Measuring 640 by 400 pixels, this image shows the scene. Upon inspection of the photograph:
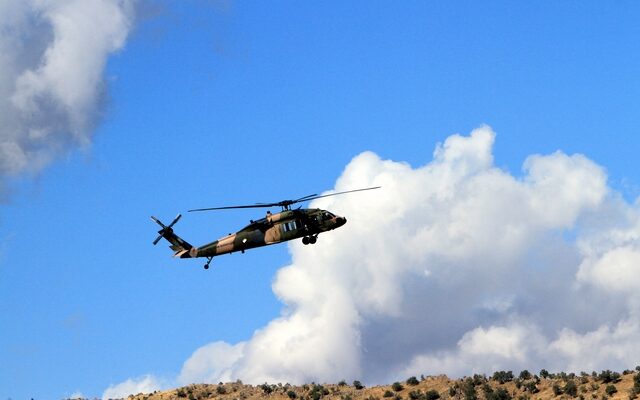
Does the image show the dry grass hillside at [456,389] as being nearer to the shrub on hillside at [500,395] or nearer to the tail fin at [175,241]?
the shrub on hillside at [500,395]

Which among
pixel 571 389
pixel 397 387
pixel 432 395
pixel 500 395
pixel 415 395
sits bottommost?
pixel 571 389

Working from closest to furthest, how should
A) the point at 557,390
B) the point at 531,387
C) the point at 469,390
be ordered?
the point at 557,390 → the point at 531,387 → the point at 469,390

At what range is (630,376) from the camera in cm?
9450

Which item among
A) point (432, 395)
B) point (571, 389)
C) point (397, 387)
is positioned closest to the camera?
point (571, 389)

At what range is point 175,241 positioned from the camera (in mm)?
94375

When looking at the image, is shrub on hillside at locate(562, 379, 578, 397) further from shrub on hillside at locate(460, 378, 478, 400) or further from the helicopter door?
the helicopter door

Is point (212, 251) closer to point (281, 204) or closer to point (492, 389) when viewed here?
point (281, 204)

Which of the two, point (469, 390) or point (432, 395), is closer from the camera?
point (469, 390)

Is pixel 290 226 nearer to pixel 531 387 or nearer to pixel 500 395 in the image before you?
pixel 500 395

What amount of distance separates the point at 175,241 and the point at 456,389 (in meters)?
28.2

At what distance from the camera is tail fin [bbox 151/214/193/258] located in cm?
9244

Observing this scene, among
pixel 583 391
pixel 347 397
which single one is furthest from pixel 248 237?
pixel 583 391

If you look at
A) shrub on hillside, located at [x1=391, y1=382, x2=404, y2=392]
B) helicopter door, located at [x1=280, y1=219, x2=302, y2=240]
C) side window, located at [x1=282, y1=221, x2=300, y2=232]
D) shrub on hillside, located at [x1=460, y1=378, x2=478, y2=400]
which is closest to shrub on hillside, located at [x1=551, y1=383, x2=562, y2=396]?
shrub on hillside, located at [x1=460, y1=378, x2=478, y2=400]

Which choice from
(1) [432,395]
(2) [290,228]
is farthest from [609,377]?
(2) [290,228]
